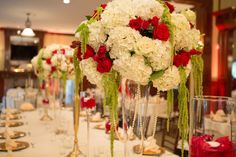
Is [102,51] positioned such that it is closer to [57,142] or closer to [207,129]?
[207,129]

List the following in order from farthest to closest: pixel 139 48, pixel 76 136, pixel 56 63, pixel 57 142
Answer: pixel 56 63 < pixel 57 142 < pixel 76 136 < pixel 139 48

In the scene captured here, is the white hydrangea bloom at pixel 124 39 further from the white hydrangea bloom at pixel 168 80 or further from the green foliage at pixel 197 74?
the green foliage at pixel 197 74

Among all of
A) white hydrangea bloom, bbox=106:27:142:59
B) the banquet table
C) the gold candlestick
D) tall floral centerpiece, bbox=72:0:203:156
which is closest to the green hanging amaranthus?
tall floral centerpiece, bbox=72:0:203:156

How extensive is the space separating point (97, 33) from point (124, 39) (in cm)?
13

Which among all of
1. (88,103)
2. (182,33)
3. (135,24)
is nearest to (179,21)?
(182,33)

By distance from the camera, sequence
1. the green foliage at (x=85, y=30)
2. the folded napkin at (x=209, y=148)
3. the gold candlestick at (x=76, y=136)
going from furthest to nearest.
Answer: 1. the gold candlestick at (x=76, y=136)
2. the green foliage at (x=85, y=30)
3. the folded napkin at (x=209, y=148)

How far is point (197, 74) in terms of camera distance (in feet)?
4.13

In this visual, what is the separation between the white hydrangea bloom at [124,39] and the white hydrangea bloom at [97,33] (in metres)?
0.07

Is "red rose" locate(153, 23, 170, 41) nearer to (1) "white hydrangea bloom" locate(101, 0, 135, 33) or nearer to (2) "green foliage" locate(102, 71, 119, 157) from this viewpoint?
(1) "white hydrangea bloom" locate(101, 0, 135, 33)

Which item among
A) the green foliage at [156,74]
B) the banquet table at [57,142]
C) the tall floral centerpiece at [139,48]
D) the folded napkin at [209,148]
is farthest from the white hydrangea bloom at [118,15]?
the banquet table at [57,142]

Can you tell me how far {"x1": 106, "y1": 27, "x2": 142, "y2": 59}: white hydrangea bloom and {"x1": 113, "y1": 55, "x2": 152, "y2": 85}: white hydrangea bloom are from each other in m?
0.02

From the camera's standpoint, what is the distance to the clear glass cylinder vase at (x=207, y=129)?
1053 mm

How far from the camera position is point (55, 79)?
303 centimetres

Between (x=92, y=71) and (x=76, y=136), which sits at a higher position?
(x=92, y=71)
